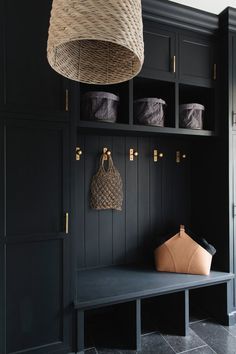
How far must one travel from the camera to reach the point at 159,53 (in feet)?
7.18

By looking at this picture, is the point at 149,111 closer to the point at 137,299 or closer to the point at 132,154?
the point at 132,154

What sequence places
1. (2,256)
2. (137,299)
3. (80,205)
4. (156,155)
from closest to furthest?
(2,256), (137,299), (80,205), (156,155)

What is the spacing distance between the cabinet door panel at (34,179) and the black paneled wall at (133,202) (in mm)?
550

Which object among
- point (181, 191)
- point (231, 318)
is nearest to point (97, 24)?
point (181, 191)

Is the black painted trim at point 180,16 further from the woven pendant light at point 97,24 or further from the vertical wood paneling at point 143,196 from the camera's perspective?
the woven pendant light at point 97,24

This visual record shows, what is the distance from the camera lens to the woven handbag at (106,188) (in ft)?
7.80

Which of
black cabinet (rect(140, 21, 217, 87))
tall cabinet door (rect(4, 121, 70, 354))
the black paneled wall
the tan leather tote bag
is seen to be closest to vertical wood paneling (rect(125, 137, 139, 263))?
the black paneled wall

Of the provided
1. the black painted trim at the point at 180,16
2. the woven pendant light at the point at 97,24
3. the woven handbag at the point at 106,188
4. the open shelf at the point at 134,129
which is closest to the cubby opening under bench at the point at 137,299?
the woven handbag at the point at 106,188

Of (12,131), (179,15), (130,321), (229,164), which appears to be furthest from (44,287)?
(179,15)

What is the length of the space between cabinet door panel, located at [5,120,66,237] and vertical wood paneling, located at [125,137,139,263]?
844 millimetres

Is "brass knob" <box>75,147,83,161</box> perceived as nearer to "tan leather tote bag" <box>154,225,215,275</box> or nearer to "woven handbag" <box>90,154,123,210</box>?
"woven handbag" <box>90,154,123,210</box>

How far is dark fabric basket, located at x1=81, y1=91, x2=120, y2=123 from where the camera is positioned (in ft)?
6.57

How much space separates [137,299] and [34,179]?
112cm

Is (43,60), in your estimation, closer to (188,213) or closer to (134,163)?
(134,163)
